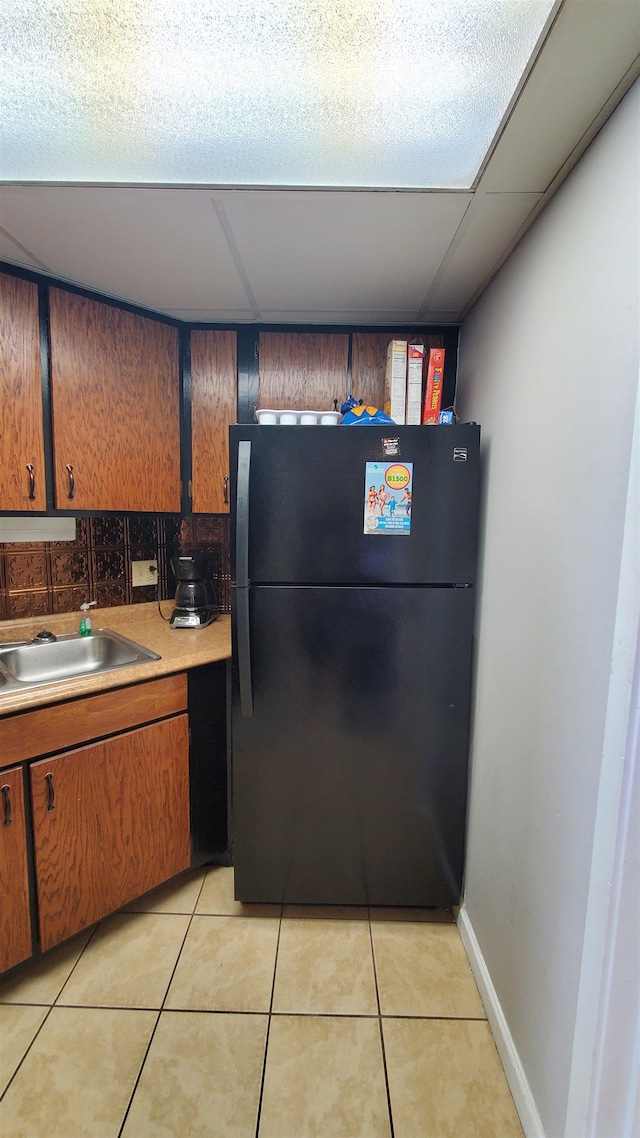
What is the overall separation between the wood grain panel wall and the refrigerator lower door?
0.90 meters

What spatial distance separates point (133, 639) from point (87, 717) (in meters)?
0.45

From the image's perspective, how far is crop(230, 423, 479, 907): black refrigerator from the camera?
4.19 ft

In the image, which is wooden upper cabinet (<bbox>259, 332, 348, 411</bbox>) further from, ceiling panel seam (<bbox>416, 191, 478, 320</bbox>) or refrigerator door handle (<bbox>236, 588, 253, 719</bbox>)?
refrigerator door handle (<bbox>236, 588, 253, 719</bbox>)

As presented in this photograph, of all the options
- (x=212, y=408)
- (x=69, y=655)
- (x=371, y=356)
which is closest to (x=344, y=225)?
(x=371, y=356)

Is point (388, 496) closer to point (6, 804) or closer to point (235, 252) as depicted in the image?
point (235, 252)

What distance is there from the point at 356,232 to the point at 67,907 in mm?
2092

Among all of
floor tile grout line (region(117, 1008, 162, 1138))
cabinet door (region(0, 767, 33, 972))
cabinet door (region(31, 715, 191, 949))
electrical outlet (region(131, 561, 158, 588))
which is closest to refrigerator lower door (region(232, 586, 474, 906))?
cabinet door (region(31, 715, 191, 949))

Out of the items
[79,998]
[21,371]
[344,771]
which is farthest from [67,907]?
[21,371]

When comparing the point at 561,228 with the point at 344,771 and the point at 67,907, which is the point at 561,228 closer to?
the point at 344,771

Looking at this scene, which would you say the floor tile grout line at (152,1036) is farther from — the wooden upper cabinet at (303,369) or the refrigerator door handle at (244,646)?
the wooden upper cabinet at (303,369)

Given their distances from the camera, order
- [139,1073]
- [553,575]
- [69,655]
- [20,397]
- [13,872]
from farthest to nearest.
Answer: [69,655]
[20,397]
[13,872]
[139,1073]
[553,575]

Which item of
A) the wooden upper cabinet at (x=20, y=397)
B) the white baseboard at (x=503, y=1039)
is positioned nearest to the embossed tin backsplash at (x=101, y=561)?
the wooden upper cabinet at (x=20, y=397)

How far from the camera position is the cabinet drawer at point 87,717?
1.14 meters

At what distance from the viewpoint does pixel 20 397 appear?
1364 millimetres
